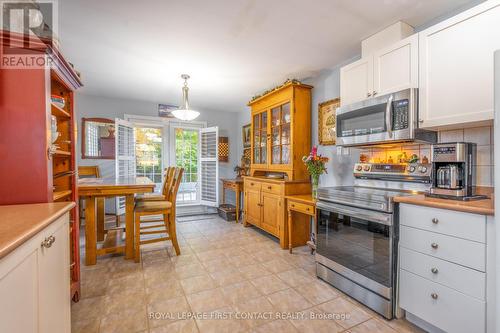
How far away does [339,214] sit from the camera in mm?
2082

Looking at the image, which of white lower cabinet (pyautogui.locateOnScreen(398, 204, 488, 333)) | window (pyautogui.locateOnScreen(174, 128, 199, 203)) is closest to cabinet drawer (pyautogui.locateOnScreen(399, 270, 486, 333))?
A: white lower cabinet (pyautogui.locateOnScreen(398, 204, 488, 333))

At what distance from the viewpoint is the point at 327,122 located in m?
3.05

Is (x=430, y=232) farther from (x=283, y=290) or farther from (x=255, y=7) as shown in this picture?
→ (x=255, y=7)

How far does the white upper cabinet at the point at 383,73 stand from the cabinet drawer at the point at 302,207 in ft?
A: 3.85

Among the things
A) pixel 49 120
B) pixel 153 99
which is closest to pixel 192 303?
pixel 49 120

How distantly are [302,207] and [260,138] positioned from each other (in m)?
1.65

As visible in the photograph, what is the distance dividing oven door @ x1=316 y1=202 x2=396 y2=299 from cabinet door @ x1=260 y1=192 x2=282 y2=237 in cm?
93

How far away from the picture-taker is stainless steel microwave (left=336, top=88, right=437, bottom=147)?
1.86 m

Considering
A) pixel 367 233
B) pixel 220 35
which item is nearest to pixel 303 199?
pixel 367 233

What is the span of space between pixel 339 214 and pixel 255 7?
6.08 feet

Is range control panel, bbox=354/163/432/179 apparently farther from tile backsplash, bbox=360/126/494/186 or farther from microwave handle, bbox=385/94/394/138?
microwave handle, bbox=385/94/394/138

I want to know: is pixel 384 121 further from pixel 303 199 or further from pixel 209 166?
pixel 209 166

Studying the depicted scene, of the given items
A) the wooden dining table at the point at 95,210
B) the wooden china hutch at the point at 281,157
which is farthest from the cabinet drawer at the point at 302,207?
the wooden dining table at the point at 95,210

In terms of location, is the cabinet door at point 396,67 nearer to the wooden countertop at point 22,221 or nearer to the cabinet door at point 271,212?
the cabinet door at point 271,212
